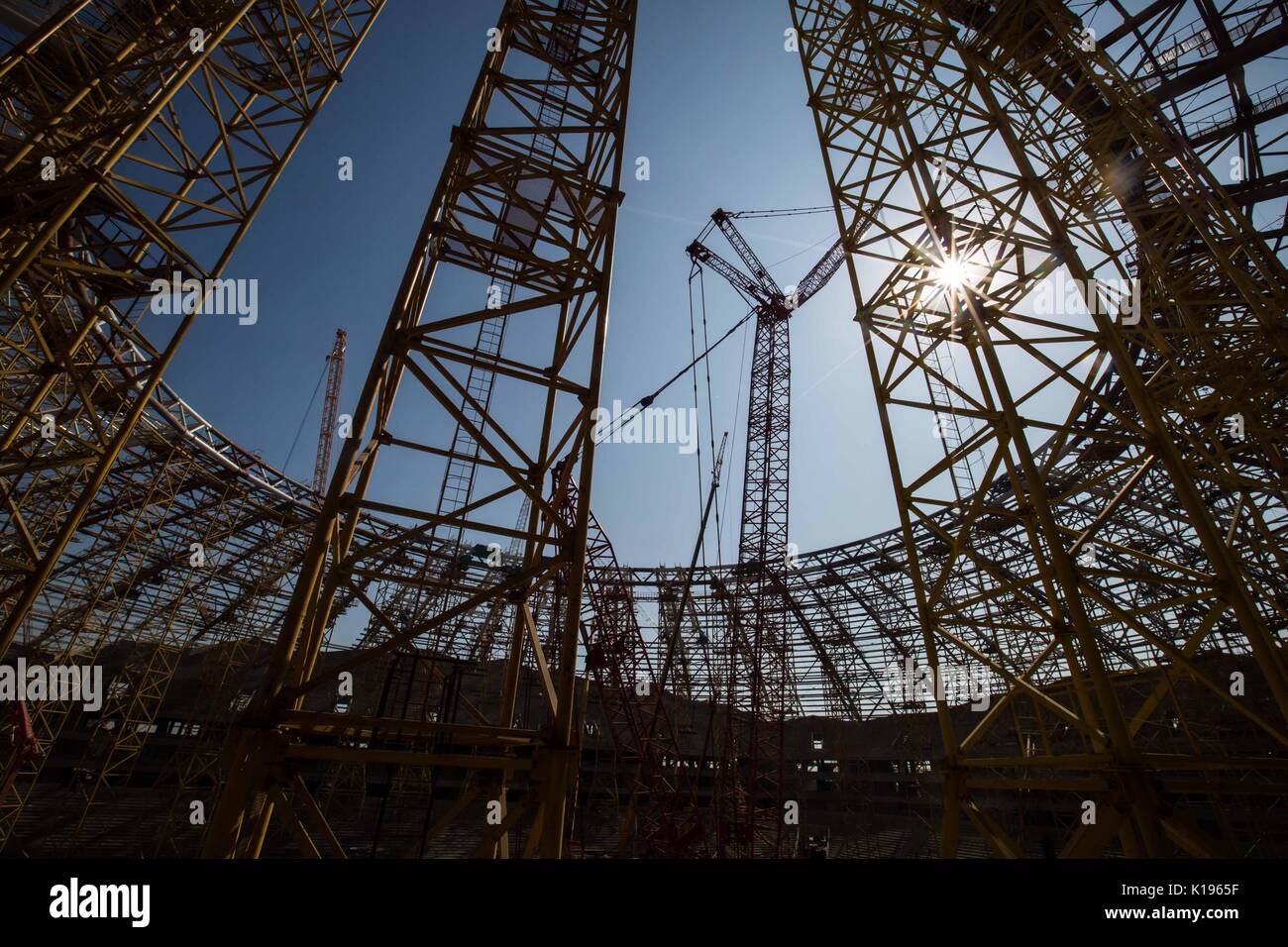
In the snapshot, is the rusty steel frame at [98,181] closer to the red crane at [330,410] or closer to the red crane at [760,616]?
the red crane at [760,616]

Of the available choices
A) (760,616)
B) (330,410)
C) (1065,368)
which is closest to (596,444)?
(1065,368)

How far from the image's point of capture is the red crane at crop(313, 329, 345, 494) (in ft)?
194

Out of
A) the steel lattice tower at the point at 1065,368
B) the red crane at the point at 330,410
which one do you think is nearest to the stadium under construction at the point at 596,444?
the steel lattice tower at the point at 1065,368

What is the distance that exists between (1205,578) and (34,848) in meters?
41.0

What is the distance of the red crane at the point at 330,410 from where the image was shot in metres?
59.0

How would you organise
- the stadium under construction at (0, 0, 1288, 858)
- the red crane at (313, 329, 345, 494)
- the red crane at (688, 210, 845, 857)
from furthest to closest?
the red crane at (313, 329, 345, 494), the red crane at (688, 210, 845, 857), the stadium under construction at (0, 0, 1288, 858)

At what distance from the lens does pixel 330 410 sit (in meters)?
63.1

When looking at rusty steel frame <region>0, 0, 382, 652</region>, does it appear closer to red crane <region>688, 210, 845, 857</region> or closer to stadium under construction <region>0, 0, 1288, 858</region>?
stadium under construction <region>0, 0, 1288, 858</region>

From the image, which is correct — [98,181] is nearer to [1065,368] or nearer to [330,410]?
[1065,368]

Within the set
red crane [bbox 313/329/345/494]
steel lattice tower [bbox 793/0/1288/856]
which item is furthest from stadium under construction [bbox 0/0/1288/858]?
red crane [bbox 313/329/345/494]

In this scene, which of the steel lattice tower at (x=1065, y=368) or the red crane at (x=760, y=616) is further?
the red crane at (x=760, y=616)

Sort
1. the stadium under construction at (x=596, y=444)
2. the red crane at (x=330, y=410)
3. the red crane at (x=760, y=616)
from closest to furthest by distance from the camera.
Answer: the stadium under construction at (x=596, y=444) < the red crane at (x=760, y=616) < the red crane at (x=330, y=410)
